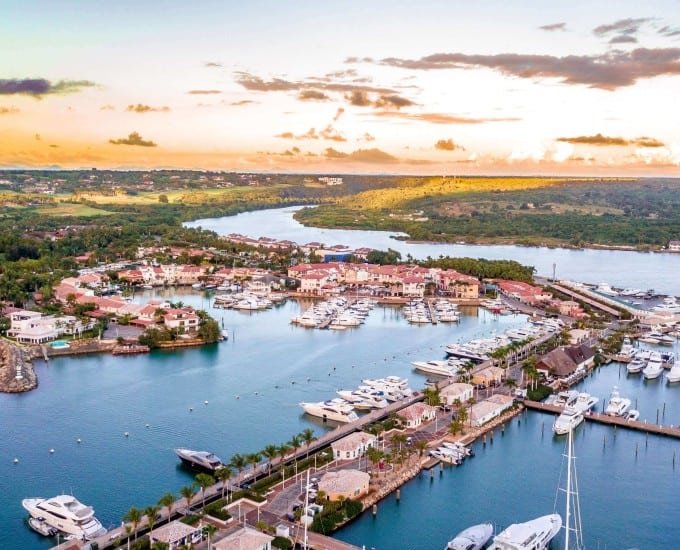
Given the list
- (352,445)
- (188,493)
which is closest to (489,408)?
(352,445)

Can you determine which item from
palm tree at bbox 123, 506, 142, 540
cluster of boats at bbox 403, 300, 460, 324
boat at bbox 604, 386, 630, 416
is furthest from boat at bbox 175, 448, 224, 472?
cluster of boats at bbox 403, 300, 460, 324

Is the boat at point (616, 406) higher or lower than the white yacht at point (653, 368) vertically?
lower

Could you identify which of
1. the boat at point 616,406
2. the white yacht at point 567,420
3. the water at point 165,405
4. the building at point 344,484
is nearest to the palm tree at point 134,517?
the water at point 165,405

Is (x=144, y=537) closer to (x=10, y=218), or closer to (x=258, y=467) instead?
(x=258, y=467)

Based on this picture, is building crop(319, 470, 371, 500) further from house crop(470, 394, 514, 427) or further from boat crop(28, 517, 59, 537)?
Result: boat crop(28, 517, 59, 537)

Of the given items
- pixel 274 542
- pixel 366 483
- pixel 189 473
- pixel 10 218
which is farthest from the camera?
pixel 10 218

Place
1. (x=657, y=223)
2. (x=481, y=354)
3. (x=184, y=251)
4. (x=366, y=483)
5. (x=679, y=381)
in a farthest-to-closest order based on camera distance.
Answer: (x=657, y=223), (x=184, y=251), (x=481, y=354), (x=679, y=381), (x=366, y=483)

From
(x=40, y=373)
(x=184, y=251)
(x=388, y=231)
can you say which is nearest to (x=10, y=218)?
(x=184, y=251)

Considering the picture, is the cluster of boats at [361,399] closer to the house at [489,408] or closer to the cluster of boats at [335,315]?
the house at [489,408]
